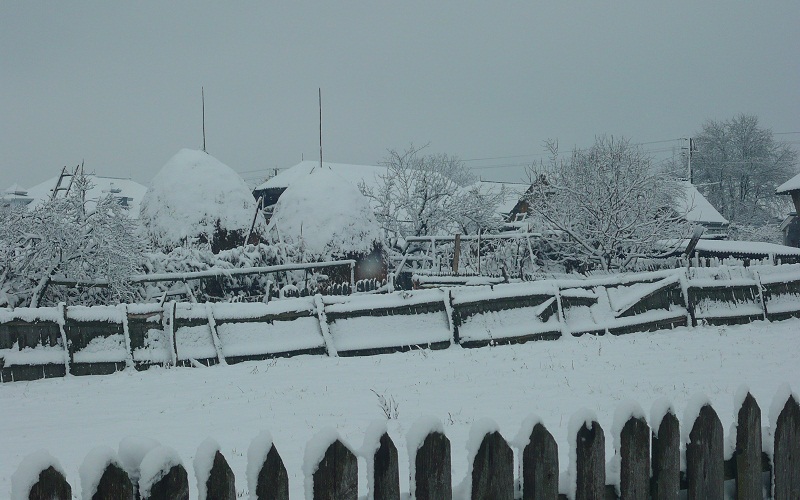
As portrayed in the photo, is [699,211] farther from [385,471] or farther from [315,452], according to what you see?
[315,452]

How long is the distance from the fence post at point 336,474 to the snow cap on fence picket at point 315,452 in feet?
0.04

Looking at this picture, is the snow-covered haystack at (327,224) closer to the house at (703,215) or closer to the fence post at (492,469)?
the fence post at (492,469)

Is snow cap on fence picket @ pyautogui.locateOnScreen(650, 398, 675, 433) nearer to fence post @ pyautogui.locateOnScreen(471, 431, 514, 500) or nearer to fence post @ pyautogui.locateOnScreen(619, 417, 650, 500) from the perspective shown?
fence post @ pyautogui.locateOnScreen(619, 417, 650, 500)

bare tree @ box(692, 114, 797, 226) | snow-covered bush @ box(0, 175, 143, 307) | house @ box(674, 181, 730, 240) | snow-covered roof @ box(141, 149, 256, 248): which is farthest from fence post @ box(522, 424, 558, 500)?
bare tree @ box(692, 114, 797, 226)

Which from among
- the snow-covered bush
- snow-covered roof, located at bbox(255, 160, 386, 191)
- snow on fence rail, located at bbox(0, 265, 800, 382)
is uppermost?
snow-covered roof, located at bbox(255, 160, 386, 191)

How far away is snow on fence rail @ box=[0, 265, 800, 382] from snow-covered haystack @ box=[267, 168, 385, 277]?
283 inches

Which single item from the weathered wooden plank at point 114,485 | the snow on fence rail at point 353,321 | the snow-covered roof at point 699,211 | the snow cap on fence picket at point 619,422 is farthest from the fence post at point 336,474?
the snow-covered roof at point 699,211

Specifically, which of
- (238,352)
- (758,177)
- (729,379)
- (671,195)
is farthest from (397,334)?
(758,177)

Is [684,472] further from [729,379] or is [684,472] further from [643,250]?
[643,250]

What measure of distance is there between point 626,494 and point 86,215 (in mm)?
11825

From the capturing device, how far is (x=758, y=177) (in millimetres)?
58875

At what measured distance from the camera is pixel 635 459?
101 inches

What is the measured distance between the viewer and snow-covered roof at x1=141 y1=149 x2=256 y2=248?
55.7ft

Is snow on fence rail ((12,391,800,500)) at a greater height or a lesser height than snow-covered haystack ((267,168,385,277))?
lesser
